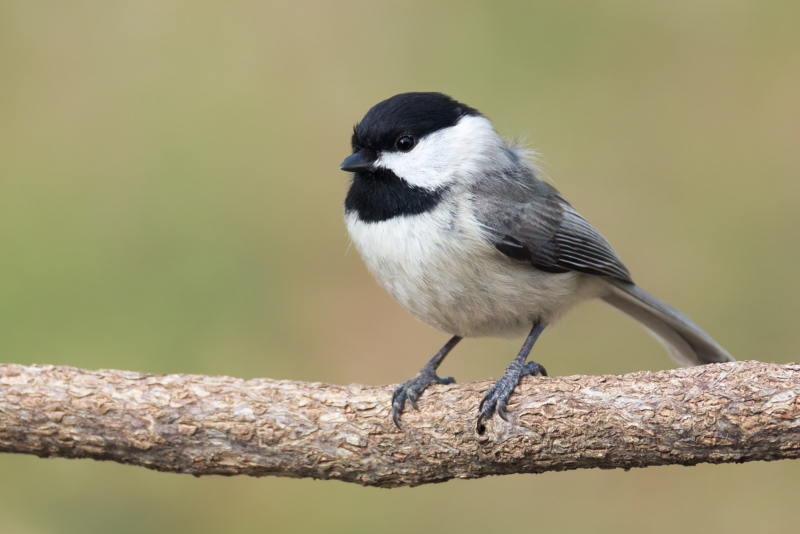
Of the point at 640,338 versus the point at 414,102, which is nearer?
the point at 414,102

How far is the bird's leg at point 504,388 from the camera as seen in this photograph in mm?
1641

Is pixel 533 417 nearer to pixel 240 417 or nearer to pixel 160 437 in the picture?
pixel 240 417

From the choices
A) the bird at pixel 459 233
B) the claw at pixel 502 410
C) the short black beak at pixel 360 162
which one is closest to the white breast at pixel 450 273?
the bird at pixel 459 233

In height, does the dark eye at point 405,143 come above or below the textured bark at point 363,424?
above

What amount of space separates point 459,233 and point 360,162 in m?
0.32

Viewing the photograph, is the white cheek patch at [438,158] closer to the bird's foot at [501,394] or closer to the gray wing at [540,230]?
the gray wing at [540,230]

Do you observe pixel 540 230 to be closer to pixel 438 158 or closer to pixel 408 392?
pixel 438 158

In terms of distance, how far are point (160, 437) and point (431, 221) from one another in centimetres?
86

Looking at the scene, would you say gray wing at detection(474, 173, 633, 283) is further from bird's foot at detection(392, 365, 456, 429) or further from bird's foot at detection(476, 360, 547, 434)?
bird's foot at detection(392, 365, 456, 429)

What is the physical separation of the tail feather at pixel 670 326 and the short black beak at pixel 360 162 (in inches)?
31.7

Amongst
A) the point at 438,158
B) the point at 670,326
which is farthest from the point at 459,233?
the point at 670,326

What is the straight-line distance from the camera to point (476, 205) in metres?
1.84

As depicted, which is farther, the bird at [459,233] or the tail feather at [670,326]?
the tail feather at [670,326]

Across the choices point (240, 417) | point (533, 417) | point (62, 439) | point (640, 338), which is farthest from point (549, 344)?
point (62, 439)
